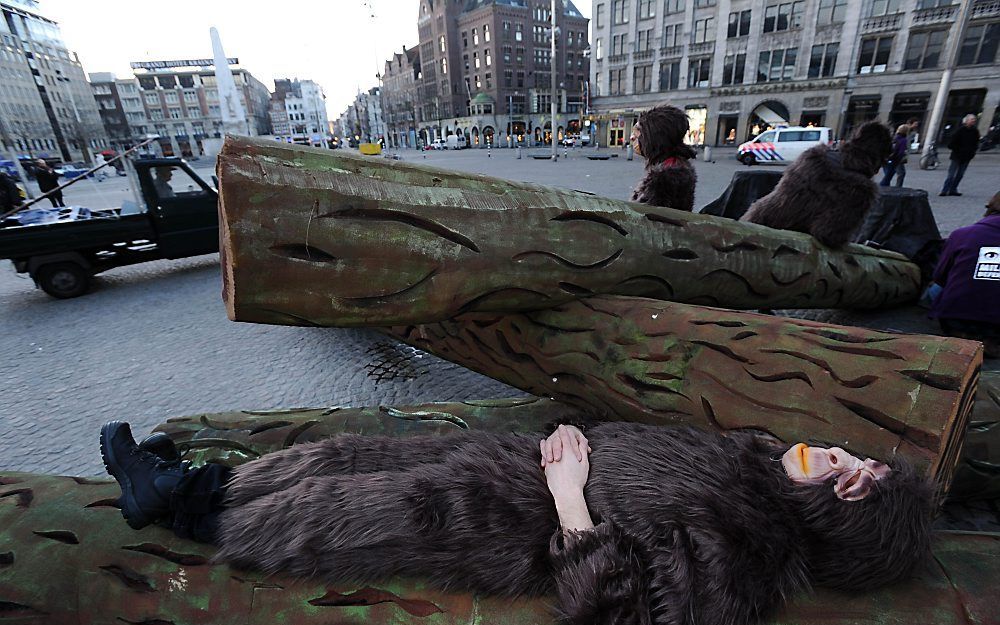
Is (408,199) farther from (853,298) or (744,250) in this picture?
(853,298)

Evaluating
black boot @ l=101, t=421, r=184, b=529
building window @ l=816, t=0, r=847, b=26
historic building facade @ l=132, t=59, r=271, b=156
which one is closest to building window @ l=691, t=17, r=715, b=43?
building window @ l=816, t=0, r=847, b=26

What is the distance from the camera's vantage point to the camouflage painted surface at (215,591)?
3.94 ft

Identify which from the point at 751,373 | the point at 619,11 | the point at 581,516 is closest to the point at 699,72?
the point at 619,11

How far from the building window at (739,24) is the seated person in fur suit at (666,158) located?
113 feet

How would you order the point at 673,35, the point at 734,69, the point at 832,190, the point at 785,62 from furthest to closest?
the point at 673,35 → the point at 734,69 → the point at 785,62 → the point at 832,190

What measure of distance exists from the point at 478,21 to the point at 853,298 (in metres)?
75.9

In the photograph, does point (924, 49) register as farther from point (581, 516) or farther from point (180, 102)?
point (180, 102)

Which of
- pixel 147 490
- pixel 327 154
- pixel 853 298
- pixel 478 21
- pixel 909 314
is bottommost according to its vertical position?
pixel 909 314

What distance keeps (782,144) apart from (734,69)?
14.9m

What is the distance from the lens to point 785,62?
29.5 m

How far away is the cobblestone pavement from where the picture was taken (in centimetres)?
314

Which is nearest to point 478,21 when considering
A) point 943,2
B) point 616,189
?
point 943,2

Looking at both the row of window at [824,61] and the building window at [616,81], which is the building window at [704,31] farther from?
the building window at [616,81]

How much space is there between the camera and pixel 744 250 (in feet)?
8.74
